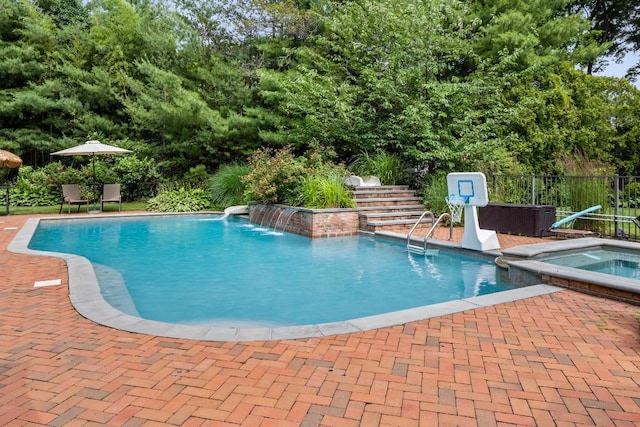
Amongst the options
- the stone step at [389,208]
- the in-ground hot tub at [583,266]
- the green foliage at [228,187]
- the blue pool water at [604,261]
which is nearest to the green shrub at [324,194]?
the stone step at [389,208]

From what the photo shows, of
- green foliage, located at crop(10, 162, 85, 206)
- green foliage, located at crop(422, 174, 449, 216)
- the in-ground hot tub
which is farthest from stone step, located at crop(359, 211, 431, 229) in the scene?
green foliage, located at crop(10, 162, 85, 206)

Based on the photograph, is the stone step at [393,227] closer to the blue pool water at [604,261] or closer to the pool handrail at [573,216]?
the pool handrail at [573,216]

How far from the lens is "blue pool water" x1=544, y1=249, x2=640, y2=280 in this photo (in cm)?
500

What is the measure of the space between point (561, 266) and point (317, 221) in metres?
4.98

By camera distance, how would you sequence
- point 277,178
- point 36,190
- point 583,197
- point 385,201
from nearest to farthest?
point 583,197 → point 385,201 → point 277,178 → point 36,190

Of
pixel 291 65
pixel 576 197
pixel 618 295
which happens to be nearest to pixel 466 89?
pixel 576 197

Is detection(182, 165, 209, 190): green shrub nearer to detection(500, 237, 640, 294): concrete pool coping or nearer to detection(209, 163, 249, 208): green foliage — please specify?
detection(209, 163, 249, 208): green foliage

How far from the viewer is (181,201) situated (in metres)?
14.2

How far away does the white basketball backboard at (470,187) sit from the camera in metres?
6.11

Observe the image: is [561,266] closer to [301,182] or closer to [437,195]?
[437,195]

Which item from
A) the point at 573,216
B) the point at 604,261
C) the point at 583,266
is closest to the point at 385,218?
the point at 573,216

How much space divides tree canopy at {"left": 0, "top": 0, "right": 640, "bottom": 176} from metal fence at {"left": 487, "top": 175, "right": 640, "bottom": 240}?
117 cm

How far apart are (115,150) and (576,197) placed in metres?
12.0

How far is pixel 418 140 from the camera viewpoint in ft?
37.4
